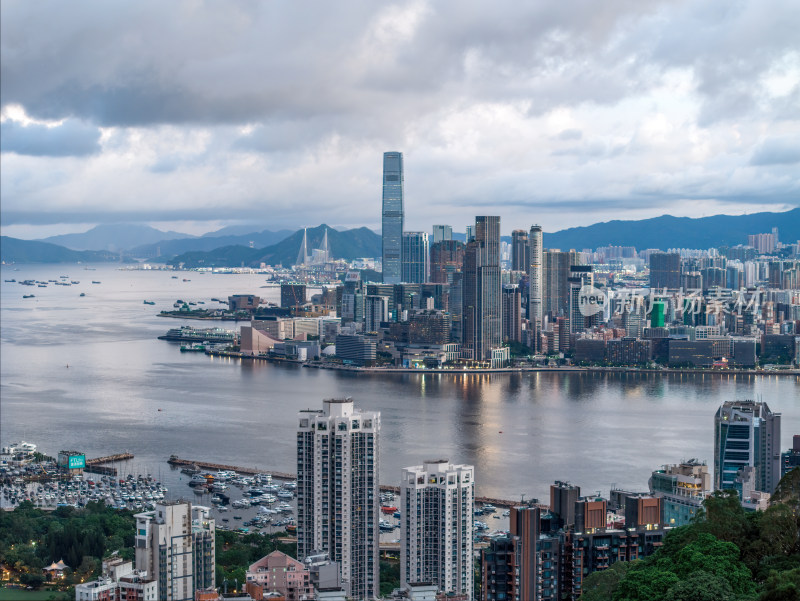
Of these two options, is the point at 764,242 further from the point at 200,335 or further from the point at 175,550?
the point at 175,550

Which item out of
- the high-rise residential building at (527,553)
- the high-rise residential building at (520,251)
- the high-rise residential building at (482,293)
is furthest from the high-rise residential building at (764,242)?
the high-rise residential building at (527,553)

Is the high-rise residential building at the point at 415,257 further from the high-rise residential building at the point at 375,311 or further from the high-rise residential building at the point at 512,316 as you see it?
the high-rise residential building at the point at 512,316

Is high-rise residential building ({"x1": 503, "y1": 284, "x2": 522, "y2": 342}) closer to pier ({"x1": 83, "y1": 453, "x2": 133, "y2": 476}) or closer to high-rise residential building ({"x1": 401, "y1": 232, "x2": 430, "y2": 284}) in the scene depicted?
high-rise residential building ({"x1": 401, "y1": 232, "x2": 430, "y2": 284})

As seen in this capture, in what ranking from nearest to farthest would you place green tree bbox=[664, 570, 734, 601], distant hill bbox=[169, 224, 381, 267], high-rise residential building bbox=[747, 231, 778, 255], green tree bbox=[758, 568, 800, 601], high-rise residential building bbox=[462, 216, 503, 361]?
green tree bbox=[758, 568, 800, 601], green tree bbox=[664, 570, 734, 601], high-rise residential building bbox=[462, 216, 503, 361], high-rise residential building bbox=[747, 231, 778, 255], distant hill bbox=[169, 224, 381, 267]

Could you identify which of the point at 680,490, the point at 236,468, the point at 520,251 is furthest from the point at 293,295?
the point at 680,490

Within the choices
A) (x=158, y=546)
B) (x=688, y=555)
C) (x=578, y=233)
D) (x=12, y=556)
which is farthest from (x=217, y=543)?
(x=578, y=233)

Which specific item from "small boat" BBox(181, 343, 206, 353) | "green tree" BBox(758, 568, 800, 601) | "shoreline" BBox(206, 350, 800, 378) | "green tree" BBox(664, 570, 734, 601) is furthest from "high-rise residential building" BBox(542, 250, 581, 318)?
"green tree" BBox(758, 568, 800, 601)
